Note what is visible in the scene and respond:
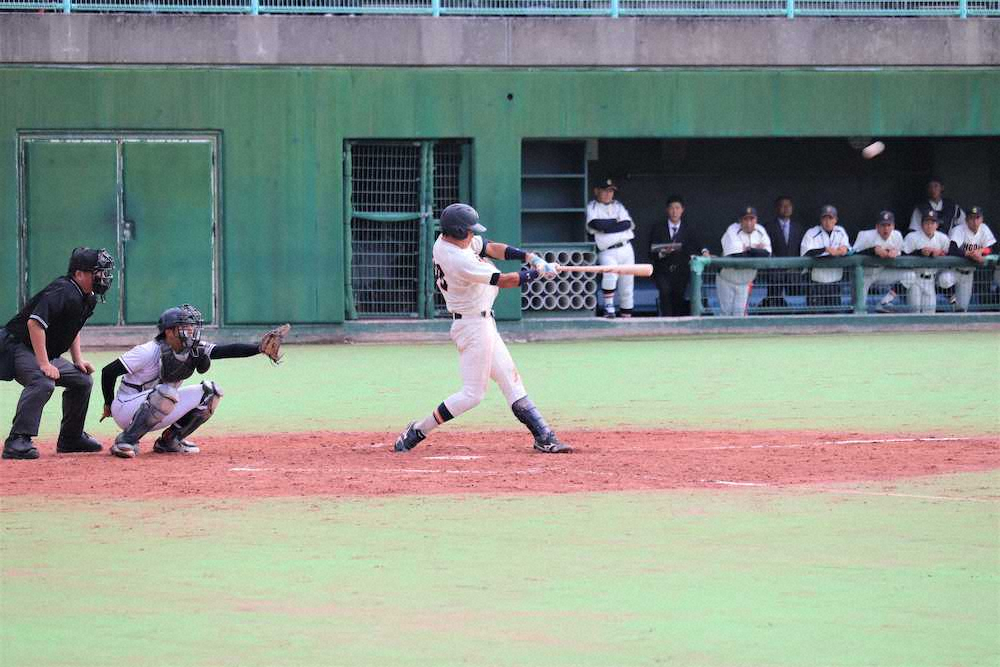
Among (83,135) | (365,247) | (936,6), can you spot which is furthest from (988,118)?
(83,135)

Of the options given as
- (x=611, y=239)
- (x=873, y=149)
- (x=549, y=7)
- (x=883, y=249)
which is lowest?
(x=883, y=249)

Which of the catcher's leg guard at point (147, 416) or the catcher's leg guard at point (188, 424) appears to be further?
the catcher's leg guard at point (188, 424)

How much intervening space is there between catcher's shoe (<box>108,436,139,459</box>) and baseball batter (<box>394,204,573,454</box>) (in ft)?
6.09

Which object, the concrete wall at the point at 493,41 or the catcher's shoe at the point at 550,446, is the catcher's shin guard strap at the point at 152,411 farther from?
the concrete wall at the point at 493,41

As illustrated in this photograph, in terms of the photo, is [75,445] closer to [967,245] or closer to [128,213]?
[128,213]

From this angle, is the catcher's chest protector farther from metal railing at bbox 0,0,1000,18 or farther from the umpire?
metal railing at bbox 0,0,1000,18

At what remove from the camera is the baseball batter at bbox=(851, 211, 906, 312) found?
24531 millimetres

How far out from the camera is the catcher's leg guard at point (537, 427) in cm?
1145

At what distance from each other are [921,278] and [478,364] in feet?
49.7

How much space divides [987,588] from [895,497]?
2.51 metres

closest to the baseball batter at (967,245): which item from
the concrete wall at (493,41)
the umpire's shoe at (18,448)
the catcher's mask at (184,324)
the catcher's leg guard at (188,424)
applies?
the concrete wall at (493,41)

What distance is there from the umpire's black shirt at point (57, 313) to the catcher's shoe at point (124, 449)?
802mm

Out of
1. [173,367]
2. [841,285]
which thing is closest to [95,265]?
[173,367]

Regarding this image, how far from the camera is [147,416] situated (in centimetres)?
1117
